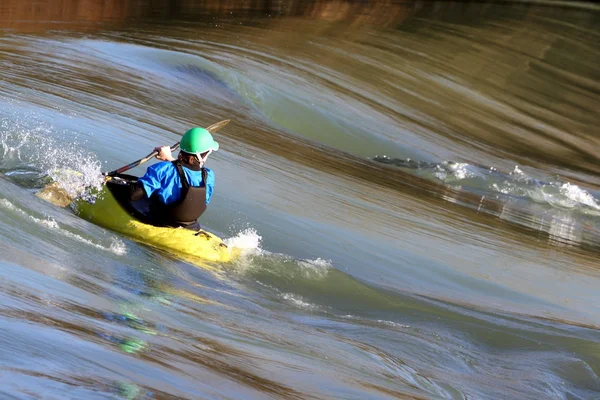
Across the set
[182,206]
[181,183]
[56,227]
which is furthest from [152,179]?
[56,227]

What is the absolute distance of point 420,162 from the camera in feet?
47.7

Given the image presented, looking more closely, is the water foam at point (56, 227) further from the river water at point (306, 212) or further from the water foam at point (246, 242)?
the water foam at point (246, 242)

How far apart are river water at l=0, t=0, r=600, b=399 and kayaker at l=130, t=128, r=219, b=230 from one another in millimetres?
444

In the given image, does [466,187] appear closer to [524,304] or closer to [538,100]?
[524,304]

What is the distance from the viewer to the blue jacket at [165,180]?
7.66 meters

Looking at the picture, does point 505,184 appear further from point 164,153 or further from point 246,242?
point 164,153

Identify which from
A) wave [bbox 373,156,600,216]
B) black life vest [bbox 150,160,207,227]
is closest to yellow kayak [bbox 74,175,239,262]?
black life vest [bbox 150,160,207,227]

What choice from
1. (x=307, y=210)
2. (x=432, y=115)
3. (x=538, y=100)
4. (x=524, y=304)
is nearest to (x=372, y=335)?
(x=524, y=304)

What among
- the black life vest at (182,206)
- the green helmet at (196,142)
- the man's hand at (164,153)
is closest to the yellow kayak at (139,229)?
the black life vest at (182,206)

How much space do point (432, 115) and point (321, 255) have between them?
309 inches

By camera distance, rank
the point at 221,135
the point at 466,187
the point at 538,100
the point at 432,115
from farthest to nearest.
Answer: the point at 538,100 → the point at 432,115 → the point at 466,187 → the point at 221,135

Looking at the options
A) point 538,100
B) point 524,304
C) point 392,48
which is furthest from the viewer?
point 392,48

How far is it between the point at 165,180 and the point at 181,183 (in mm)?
135

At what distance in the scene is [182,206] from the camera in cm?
786
